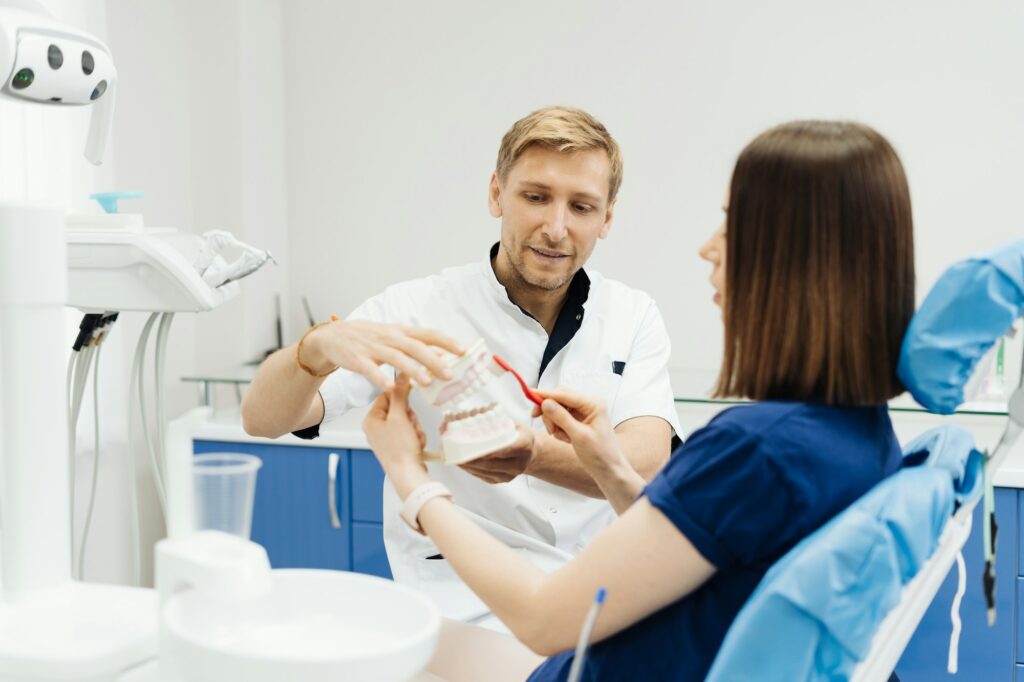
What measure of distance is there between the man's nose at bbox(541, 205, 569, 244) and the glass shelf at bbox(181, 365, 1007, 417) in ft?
1.69

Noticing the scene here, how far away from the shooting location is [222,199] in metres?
3.10

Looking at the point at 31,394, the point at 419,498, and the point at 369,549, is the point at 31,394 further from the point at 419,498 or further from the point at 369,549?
the point at 369,549

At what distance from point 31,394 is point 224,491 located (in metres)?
0.25

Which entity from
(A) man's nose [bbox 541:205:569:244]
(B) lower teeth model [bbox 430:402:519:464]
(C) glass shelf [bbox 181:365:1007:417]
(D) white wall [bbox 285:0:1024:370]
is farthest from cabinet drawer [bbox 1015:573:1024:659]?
(B) lower teeth model [bbox 430:402:519:464]

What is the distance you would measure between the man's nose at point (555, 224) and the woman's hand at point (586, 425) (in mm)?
469

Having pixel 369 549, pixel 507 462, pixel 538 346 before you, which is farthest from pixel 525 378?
pixel 369 549

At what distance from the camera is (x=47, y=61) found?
1.33 metres

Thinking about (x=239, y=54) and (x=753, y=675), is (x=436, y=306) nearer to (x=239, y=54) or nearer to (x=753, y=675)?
(x=753, y=675)

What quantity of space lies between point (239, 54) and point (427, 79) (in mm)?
539

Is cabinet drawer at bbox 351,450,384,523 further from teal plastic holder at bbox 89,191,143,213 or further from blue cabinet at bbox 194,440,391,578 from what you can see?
teal plastic holder at bbox 89,191,143,213

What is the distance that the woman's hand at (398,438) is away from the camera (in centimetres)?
123

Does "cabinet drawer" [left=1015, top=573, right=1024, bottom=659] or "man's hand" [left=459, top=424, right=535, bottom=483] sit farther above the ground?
"man's hand" [left=459, top=424, right=535, bottom=483]

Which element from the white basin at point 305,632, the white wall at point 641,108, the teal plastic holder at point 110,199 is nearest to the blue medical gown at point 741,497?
the white basin at point 305,632

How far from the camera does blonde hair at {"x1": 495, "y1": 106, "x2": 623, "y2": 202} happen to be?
1900 millimetres
